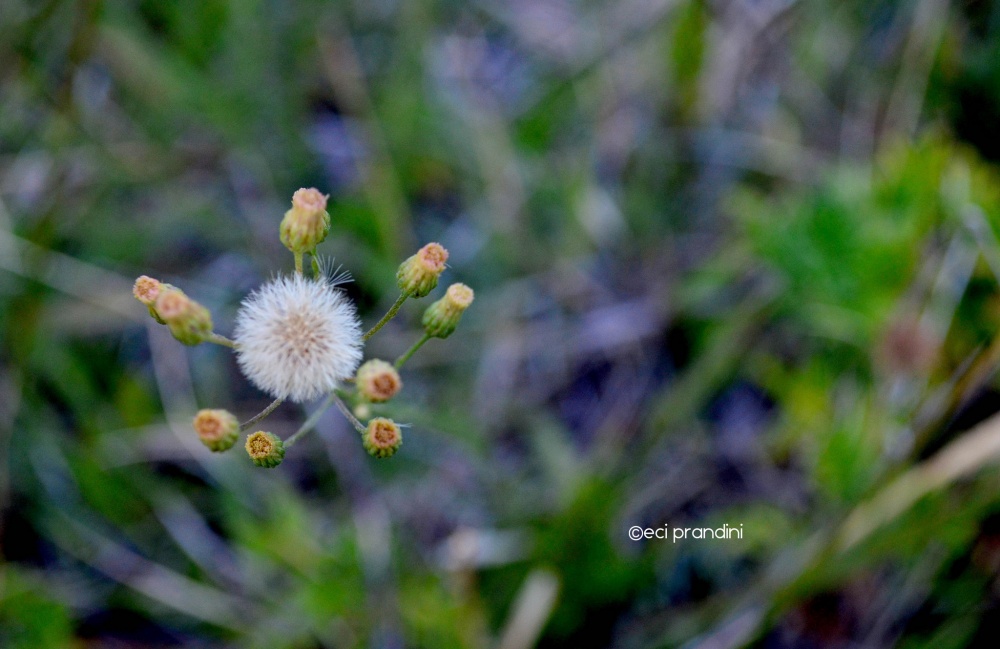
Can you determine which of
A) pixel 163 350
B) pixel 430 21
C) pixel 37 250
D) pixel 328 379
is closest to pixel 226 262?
pixel 163 350

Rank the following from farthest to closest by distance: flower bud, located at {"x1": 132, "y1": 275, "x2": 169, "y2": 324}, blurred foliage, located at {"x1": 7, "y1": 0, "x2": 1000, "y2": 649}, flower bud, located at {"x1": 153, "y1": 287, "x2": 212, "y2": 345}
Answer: blurred foliage, located at {"x1": 7, "y1": 0, "x2": 1000, "y2": 649} < flower bud, located at {"x1": 132, "y1": 275, "x2": 169, "y2": 324} < flower bud, located at {"x1": 153, "y1": 287, "x2": 212, "y2": 345}

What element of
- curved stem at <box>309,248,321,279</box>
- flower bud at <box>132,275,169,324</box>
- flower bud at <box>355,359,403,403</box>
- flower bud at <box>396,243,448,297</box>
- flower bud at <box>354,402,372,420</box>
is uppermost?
curved stem at <box>309,248,321,279</box>

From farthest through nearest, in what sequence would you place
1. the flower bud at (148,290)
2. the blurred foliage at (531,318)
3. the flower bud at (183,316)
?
the blurred foliage at (531,318) → the flower bud at (148,290) → the flower bud at (183,316)

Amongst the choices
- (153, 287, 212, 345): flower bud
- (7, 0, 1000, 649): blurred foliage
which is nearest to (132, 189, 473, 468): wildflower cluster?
(153, 287, 212, 345): flower bud

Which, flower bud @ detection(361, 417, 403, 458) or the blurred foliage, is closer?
flower bud @ detection(361, 417, 403, 458)

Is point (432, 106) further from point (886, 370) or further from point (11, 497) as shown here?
point (11, 497)

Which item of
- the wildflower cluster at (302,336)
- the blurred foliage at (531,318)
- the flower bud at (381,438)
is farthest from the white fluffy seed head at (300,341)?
the blurred foliage at (531,318)

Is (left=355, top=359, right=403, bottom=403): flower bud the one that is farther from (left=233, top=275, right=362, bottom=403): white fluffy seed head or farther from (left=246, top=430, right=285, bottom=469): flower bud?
(left=246, top=430, right=285, bottom=469): flower bud

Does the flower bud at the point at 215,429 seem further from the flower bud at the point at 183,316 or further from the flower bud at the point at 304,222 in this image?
the flower bud at the point at 304,222
